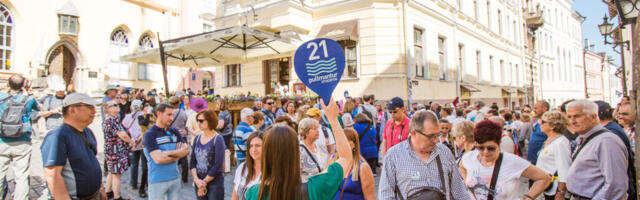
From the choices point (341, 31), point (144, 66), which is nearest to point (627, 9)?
point (341, 31)

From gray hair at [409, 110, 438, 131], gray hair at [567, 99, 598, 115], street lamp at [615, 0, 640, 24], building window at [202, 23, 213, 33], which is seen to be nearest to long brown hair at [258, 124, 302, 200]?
gray hair at [409, 110, 438, 131]

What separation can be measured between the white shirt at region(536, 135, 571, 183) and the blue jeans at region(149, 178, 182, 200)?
4310mm

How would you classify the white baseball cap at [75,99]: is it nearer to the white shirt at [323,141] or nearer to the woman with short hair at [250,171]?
the woman with short hair at [250,171]

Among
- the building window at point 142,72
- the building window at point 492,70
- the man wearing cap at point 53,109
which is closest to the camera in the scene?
the man wearing cap at point 53,109

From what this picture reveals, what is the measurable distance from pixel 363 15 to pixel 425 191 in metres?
12.8

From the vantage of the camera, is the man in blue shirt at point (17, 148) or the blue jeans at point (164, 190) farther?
the man in blue shirt at point (17, 148)

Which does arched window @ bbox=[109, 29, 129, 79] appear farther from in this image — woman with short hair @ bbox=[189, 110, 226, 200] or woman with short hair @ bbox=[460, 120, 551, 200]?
woman with short hair @ bbox=[460, 120, 551, 200]

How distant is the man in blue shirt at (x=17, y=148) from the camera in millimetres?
4793

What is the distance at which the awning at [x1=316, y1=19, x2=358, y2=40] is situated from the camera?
→ 14.2 metres

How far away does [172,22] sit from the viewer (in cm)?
2702

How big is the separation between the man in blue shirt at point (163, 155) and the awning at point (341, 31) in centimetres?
1083

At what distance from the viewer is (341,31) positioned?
14461 mm

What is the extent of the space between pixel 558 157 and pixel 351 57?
11.8 metres

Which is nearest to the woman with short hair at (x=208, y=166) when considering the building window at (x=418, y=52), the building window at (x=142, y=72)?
the building window at (x=418, y=52)
